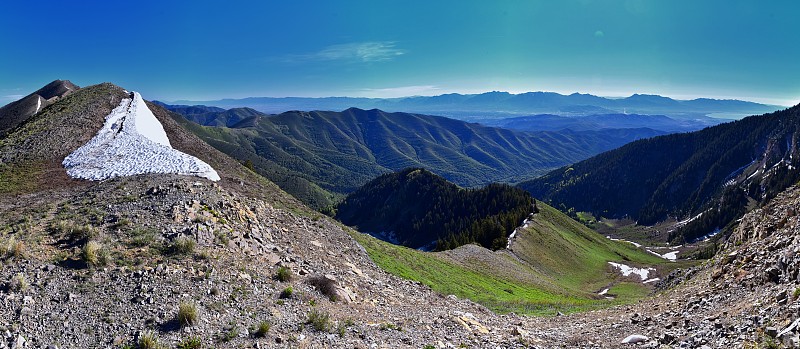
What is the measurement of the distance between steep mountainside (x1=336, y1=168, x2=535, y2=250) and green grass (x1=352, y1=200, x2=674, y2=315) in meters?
7.17

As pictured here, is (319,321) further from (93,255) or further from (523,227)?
(523,227)

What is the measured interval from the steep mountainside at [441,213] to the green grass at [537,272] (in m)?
7.17

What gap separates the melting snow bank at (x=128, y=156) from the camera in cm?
2950

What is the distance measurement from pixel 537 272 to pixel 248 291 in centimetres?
5721

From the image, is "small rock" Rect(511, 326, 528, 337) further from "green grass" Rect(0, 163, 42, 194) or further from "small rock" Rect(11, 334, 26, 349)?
"green grass" Rect(0, 163, 42, 194)

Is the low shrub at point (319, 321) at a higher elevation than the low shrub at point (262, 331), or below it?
below

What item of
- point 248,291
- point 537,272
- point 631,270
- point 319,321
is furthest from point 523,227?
point 248,291

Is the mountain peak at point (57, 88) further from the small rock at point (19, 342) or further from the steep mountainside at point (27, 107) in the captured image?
the small rock at point (19, 342)

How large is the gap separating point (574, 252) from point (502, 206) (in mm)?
40178

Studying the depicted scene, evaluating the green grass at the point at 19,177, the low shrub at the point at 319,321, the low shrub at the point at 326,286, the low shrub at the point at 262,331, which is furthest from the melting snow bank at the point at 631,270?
the green grass at the point at 19,177

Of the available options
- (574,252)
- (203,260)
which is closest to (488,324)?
(203,260)

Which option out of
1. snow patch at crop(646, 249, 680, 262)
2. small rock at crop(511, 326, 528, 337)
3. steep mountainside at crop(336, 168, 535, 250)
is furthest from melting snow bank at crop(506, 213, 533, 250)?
snow patch at crop(646, 249, 680, 262)

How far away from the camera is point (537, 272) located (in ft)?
205

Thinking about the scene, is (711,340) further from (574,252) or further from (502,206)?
(502,206)
